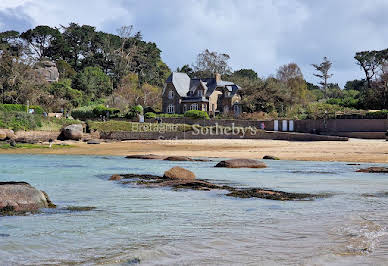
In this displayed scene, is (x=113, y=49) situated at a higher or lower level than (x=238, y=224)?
higher

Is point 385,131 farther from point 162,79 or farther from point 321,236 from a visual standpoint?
point 162,79

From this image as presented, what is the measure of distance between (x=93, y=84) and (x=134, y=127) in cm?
3023

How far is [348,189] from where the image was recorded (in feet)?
48.4

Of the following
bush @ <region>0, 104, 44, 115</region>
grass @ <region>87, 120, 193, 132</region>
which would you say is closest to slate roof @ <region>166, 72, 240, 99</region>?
grass @ <region>87, 120, 193, 132</region>

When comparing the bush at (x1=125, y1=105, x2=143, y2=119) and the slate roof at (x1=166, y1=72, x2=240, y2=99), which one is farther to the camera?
the slate roof at (x1=166, y1=72, x2=240, y2=99)

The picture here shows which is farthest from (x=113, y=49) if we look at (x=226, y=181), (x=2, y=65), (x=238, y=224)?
(x=238, y=224)

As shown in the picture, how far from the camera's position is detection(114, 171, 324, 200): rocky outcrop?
13.0 meters

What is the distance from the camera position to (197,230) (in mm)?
8625

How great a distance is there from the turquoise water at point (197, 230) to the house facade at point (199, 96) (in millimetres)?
60448

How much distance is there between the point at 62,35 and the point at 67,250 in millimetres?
104274

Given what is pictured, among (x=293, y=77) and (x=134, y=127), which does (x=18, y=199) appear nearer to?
(x=134, y=127)

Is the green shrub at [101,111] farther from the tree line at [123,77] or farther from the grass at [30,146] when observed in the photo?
the grass at [30,146]

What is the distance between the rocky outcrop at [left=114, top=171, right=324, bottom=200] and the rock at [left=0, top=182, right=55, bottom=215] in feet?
16.5

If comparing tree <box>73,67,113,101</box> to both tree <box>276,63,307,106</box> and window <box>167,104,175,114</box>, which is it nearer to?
window <box>167,104,175,114</box>
